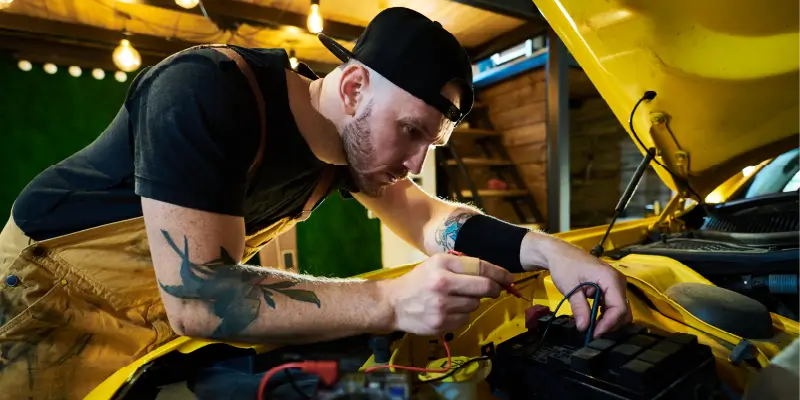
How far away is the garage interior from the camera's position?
696 mm

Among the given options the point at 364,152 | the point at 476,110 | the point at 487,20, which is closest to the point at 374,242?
the point at 476,110

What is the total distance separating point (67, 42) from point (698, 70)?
118 inches

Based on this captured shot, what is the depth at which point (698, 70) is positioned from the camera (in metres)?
1.01

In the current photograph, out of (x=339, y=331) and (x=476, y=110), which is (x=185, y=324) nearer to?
(x=339, y=331)

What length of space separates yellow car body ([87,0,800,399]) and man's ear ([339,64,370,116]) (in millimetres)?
383

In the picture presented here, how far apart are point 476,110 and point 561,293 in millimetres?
2779

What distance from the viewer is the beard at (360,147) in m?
0.86

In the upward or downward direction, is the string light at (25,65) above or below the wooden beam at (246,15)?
below


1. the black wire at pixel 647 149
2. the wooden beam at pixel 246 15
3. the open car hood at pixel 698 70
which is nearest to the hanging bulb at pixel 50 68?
the wooden beam at pixel 246 15

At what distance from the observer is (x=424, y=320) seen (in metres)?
0.62

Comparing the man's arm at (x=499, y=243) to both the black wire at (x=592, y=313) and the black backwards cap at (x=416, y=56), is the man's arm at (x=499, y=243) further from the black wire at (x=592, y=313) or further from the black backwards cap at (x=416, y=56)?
the black backwards cap at (x=416, y=56)

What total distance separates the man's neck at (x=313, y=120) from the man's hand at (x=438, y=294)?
1.27 feet

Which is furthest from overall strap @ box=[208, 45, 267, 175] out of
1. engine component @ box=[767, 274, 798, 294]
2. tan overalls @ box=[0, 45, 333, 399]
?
engine component @ box=[767, 274, 798, 294]

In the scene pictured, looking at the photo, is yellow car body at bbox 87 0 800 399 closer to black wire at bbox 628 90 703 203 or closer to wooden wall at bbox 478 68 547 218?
black wire at bbox 628 90 703 203
